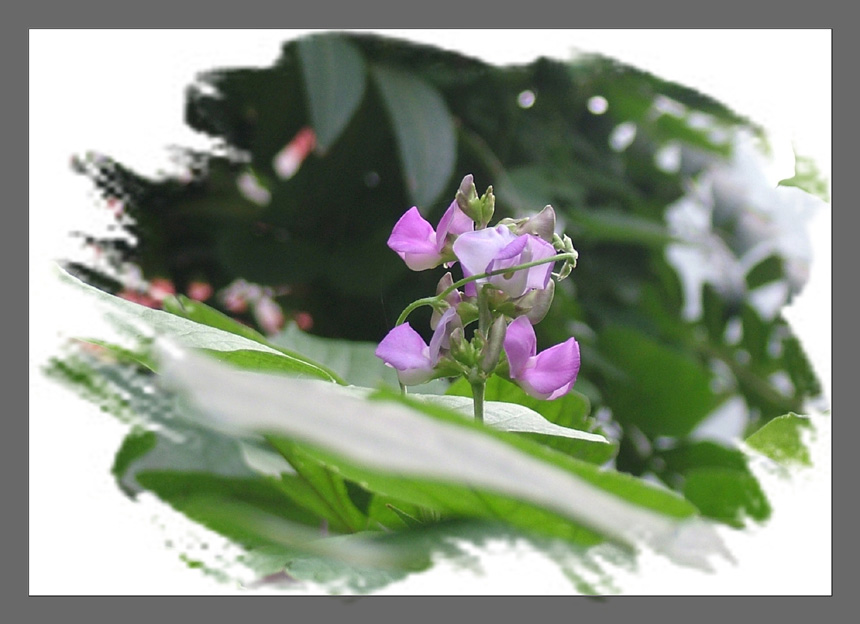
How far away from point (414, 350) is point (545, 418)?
0.18 feet

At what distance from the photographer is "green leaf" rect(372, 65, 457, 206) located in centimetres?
72

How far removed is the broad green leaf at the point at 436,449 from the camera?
4.1 inches

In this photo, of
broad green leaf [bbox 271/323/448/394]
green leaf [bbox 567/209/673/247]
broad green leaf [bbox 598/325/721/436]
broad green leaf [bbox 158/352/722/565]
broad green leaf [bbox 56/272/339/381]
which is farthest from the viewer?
green leaf [bbox 567/209/673/247]

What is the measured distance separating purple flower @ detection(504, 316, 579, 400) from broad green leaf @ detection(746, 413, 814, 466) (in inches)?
3.0

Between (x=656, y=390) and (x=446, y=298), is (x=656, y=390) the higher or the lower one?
the lower one

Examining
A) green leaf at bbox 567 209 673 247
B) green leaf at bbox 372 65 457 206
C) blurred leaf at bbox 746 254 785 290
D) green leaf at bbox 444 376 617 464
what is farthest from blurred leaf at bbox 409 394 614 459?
blurred leaf at bbox 746 254 785 290

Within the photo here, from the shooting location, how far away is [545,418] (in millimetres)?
286

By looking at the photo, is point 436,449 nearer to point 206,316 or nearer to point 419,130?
point 206,316

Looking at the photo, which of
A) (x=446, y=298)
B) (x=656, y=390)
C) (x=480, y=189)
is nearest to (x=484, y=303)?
(x=446, y=298)

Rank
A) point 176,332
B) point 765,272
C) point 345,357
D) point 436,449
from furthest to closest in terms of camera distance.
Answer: point 765,272 → point 345,357 → point 176,332 → point 436,449

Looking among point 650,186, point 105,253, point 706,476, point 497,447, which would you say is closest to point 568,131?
point 650,186

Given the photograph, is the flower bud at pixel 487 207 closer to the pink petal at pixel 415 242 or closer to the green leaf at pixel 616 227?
the pink petal at pixel 415 242

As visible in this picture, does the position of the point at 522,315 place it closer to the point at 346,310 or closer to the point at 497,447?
the point at 497,447

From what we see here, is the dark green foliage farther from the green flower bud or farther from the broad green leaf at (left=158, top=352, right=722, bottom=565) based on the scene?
the broad green leaf at (left=158, top=352, right=722, bottom=565)
